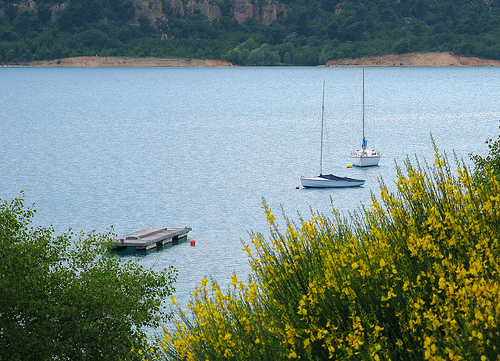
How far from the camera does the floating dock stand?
126 ft

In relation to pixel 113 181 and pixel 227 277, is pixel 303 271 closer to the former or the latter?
pixel 227 277

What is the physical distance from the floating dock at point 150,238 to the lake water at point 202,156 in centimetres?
74

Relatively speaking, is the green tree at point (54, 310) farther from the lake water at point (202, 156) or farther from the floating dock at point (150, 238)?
the floating dock at point (150, 238)

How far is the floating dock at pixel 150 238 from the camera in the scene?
3834 cm

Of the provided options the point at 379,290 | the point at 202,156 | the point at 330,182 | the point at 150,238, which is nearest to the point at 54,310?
the point at 379,290

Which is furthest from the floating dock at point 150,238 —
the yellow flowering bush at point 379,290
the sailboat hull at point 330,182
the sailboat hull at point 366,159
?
the sailboat hull at point 366,159

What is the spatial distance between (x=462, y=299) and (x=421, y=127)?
102 meters

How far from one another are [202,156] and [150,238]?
134 ft

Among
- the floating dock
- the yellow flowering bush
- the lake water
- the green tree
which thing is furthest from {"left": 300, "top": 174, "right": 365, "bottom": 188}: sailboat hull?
the yellow flowering bush

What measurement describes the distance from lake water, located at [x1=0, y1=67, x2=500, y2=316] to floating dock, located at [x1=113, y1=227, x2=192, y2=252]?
2.43ft

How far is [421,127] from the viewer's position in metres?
106

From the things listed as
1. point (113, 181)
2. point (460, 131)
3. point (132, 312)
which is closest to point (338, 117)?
point (460, 131)

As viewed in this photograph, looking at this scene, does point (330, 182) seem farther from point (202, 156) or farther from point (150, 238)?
point (202, 156)

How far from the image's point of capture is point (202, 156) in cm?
7969
